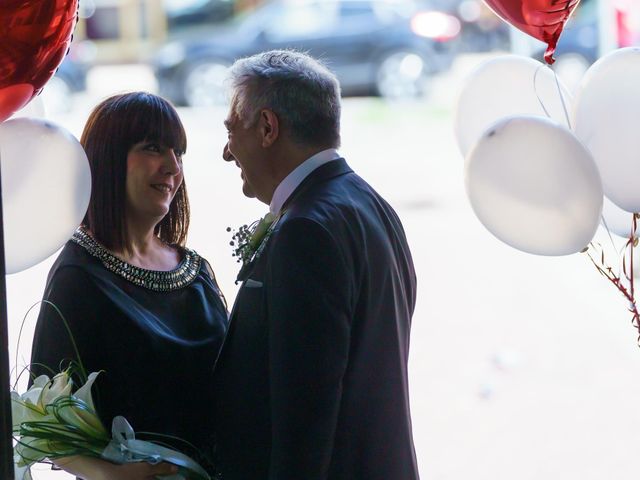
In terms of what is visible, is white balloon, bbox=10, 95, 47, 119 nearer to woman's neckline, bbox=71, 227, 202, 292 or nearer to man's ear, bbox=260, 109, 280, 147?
woman's neckline, bbox=71, 227, 202, 292

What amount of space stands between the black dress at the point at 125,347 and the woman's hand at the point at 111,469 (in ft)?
0.25

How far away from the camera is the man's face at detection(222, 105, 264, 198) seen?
62.9 inches

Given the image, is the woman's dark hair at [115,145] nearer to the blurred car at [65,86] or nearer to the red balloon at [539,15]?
the red balloon at [539,15]

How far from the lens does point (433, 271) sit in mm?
5137

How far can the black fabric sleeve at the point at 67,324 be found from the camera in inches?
64.0

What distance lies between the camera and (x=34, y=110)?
1.71 metres

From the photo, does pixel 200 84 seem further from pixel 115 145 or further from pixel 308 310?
pixel 308 310

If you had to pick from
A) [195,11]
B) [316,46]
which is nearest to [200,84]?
[316,46]

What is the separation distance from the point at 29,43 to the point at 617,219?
1019mm

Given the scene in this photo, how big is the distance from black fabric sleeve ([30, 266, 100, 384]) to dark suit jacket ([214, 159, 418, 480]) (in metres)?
0.23

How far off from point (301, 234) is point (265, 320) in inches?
6.1

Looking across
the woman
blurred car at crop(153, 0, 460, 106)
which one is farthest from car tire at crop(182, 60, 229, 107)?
the woman

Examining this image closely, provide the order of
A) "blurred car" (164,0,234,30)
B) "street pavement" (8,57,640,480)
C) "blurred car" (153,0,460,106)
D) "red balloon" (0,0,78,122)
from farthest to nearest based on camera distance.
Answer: "blurred car" (164,0,234,30) → "blurred car" (153,0,460,106) → "street pavement" (8,57,640,480) → "red balloon" (0,0,78,122)

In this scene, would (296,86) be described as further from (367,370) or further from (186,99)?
(186,99)
